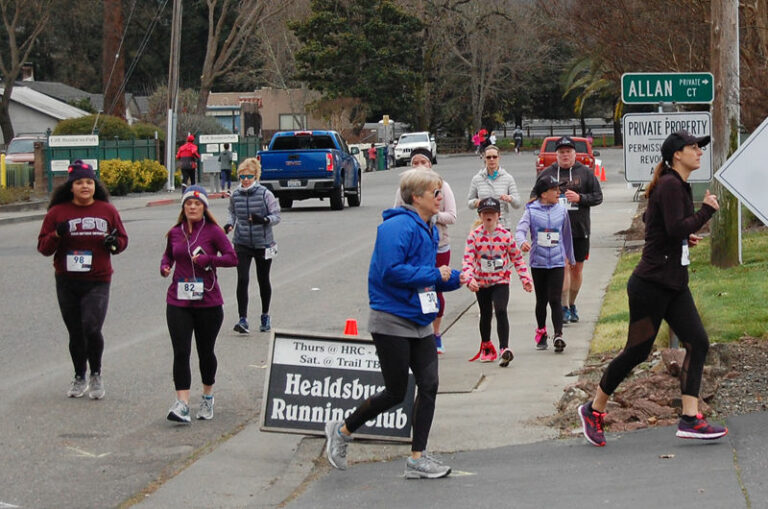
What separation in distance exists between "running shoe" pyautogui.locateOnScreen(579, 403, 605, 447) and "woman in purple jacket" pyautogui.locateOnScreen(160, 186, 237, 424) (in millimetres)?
2801

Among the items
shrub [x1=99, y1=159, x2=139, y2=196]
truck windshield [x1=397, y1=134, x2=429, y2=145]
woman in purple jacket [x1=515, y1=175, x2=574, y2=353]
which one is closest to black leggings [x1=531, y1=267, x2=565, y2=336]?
woman in purple jacket [x1=515, y1=175, x2=574, y2=353]

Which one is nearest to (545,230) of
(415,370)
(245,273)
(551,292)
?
(551,292)

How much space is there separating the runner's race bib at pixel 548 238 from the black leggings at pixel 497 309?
68cm

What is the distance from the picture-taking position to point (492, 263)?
11039mm

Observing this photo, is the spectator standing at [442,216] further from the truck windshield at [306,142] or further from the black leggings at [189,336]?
the truck windshield at [306,142]

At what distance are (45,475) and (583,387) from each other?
3.83 m

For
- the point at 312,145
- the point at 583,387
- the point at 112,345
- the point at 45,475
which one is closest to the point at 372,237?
the point at 312,145

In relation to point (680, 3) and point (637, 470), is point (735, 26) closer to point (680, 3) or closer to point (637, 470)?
point (680, 3)

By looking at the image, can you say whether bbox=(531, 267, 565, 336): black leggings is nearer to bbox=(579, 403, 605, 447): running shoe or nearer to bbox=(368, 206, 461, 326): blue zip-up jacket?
bbox=(579, 403, 605, 447): running shoe

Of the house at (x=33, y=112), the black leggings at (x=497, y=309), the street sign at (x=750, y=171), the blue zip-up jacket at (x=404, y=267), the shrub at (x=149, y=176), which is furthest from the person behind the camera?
the house at (x=33, y=112)

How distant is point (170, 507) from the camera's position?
6758mm

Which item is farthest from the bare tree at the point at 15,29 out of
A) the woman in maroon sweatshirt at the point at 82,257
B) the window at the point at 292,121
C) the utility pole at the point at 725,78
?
the woman in maroon sweatshirt at the point at 82,257

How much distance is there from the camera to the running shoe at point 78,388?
9883 millimetres

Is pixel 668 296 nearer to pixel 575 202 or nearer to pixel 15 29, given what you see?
pixel 575 202
